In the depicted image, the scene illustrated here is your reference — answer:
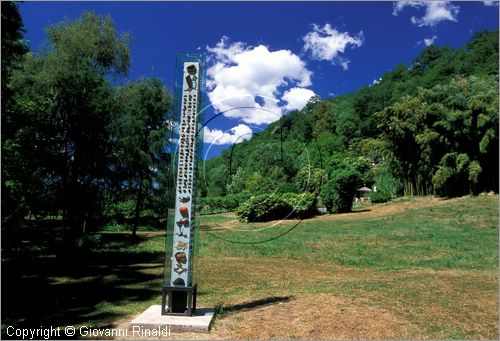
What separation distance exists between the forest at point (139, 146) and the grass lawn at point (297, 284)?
2.78 meters

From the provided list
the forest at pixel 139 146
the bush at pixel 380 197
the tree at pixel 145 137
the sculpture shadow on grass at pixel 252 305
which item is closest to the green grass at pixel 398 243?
the forest at pixel 139 146

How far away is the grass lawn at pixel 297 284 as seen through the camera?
25.8ft

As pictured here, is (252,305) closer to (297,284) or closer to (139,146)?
(297,284)

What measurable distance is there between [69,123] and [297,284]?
47.9 ft

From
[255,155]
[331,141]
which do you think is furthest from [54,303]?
[331,141]

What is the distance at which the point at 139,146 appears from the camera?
27188mm

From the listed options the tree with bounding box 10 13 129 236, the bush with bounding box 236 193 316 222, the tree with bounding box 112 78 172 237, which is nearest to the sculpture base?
the tree with bounding box 10 13 129 236

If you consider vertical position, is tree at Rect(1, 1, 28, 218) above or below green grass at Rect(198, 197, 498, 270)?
above

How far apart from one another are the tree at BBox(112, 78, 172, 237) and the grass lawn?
14.8 ft

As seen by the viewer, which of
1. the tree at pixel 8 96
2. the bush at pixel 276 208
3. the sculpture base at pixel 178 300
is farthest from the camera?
the bush at pixel 276 208

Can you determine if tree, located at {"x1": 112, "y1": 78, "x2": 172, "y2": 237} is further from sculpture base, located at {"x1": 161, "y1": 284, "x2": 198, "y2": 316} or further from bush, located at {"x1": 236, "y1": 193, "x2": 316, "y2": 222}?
sculpture base, located at {"x1": 161, "y1": 284, "x2": 198, "y2": 316}

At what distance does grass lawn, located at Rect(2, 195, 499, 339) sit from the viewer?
25.8ft

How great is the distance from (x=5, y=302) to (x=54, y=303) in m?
1.30

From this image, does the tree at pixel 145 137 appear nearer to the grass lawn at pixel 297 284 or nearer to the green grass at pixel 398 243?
the grass lawn at pixel 297 284
